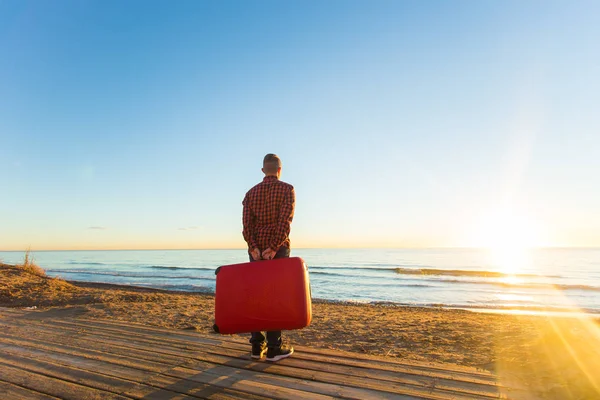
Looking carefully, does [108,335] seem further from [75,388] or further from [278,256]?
[278,256]

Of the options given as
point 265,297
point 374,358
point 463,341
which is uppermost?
point 265,297

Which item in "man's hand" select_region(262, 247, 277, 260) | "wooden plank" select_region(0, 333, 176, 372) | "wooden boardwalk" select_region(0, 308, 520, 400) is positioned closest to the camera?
"wooden boardwalk" select_region(0, 308, 520, 400)

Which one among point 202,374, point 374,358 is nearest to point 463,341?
point 374,358

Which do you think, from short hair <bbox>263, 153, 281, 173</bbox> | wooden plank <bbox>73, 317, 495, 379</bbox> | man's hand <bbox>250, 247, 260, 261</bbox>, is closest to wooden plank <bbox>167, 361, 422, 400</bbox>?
wooden plank <bbox>73, 317, 495, 379</bbox>

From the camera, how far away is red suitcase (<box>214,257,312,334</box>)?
3373 millimetres

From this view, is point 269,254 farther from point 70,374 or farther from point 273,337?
point 70,374

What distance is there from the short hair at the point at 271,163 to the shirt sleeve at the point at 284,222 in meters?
0.35

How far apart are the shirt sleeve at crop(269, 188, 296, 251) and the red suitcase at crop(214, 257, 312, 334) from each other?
32cm

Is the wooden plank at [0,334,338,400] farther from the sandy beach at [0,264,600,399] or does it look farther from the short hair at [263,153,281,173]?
the short hair at [263,153,281,173]

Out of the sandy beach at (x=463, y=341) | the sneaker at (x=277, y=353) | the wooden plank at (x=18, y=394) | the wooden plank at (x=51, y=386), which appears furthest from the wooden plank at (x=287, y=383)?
the sandy beach at (x=463, y=341)

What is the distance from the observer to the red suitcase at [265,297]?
133 inches

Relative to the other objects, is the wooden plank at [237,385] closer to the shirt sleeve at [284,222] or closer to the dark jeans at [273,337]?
Answer: the dark jeans at [273,337]

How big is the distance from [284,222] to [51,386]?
7.93ft

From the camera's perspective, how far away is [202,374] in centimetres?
331
